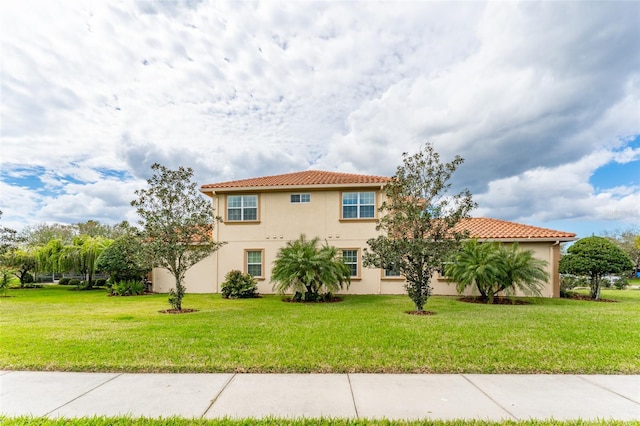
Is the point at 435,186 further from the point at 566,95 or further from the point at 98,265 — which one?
the point at 98,265

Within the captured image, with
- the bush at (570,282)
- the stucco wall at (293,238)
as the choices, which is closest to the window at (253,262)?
the stucco wall at (293,238)

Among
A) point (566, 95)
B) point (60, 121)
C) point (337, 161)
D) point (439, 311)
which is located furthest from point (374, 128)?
point (60, 121)

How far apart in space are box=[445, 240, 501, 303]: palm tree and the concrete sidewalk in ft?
26.7

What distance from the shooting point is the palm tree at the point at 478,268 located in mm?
12820

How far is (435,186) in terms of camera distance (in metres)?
10.2

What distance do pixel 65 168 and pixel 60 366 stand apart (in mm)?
13114

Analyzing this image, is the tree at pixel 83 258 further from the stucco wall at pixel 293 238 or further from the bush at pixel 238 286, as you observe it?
the bush at pixel 238 286

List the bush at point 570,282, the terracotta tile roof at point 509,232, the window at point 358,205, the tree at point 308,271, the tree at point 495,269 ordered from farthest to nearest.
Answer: the bush at point 570,282, the window at point 358,205, the terracotta tile roof at point 509,232, the tree at point 308,271, the tree at point 495,269

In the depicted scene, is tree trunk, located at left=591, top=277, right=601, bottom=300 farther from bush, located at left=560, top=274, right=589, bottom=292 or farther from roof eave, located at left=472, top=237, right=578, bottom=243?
roof eave, located at left=472, top=237, right=578, bottom=243

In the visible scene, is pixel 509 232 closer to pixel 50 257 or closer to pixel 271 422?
pixel 271 422

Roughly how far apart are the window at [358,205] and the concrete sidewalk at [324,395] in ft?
38.3

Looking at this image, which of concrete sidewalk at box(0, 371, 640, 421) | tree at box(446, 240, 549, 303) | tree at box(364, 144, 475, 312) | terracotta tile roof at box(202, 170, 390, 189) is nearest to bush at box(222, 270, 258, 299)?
terracotta tile roof at box(202, 170, 390, 189)

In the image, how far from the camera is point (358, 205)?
53.8ft

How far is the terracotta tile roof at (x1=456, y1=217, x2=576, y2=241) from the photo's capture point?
50.2 ft
